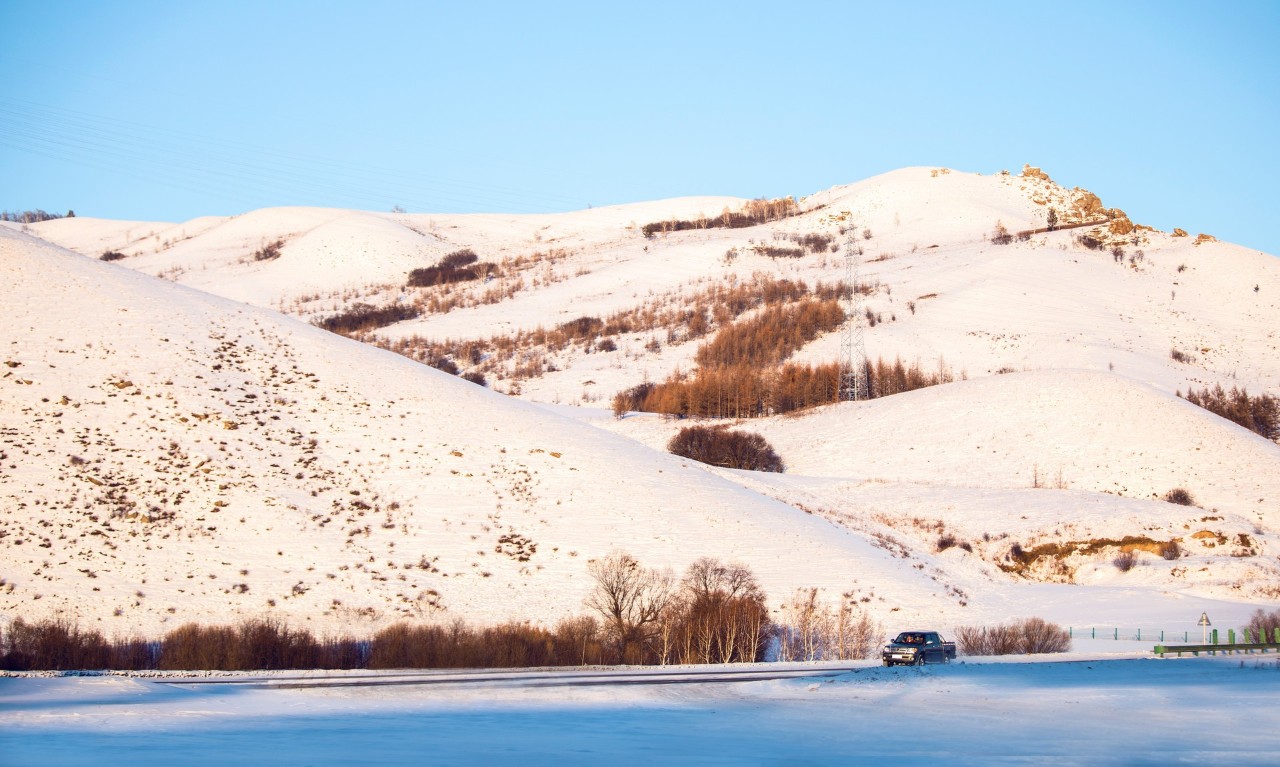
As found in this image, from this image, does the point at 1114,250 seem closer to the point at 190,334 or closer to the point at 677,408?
the point at 677,408

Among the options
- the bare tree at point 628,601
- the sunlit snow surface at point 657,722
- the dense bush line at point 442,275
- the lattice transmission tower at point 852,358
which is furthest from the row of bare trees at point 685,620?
the dense bush line at point 442,275

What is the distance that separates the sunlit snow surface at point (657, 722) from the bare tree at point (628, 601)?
9205mm

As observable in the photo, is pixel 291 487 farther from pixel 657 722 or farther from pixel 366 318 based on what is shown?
pixel 366 318

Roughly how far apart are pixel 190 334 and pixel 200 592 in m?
23.0

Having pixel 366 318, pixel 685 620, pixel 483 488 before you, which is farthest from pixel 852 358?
pixel 366 318

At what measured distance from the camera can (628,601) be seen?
4119 cm

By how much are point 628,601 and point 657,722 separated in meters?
19.9

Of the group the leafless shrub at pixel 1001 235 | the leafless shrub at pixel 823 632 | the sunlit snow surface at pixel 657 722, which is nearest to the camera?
the sunlit snow surface at pixel 657 722

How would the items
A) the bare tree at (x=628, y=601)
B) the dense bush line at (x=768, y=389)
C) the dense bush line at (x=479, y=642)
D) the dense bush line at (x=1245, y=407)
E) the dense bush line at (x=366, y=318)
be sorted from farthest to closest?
the dense bush line at (x=366, y=318) < the dense bush line at (x=768, y=389) < the dense bush line at (x=1245, y=407) < the bare tree at (x=628, y=601) < the dense bush line at (x=479, y=642)

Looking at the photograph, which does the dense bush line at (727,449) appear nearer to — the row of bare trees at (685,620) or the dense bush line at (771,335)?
the dense bush line at (771,335)

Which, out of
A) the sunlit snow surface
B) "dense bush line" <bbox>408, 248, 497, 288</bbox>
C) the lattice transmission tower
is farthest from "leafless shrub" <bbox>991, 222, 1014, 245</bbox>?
the sunlit snow surface

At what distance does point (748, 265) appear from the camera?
178500 mm

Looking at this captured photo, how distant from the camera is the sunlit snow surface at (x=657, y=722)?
1770 cm

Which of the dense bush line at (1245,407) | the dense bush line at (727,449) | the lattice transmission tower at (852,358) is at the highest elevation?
the lattice transmission tower at (852,358)
